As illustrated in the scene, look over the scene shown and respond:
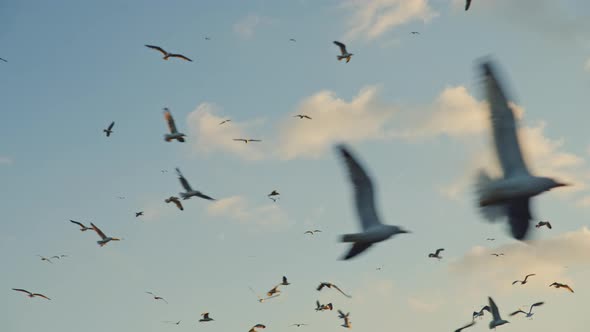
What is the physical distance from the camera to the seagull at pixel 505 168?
1744 cm

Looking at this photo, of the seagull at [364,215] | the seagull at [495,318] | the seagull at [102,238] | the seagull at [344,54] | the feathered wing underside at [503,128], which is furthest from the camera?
the seagull at [344,54]

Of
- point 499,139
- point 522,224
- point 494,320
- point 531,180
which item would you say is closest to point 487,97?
point 499,139

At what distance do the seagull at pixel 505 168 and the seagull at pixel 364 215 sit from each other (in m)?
3.46

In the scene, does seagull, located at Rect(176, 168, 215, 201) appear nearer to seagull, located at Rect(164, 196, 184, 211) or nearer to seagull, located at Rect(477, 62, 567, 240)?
seagull, located at Rect(164, 196, 184, 211)

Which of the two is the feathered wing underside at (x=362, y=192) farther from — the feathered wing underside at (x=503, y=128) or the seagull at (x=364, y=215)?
the feathered wing underside at (x=503, y=128)

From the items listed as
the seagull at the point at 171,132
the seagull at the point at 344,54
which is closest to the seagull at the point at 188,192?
the seagull at the point at 171,132

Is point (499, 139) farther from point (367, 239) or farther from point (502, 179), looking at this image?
point (367, 239)

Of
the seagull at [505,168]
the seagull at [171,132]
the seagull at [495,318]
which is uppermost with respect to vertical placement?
the seagull at [171,132]

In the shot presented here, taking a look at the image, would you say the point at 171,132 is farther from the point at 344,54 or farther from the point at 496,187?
the point at 496,187

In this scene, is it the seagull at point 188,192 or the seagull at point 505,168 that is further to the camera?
the seagull at point 188,192

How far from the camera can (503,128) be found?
701 inches

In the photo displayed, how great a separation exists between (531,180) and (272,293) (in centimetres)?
2532

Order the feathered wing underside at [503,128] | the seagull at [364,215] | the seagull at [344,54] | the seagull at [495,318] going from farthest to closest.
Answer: the seagull at [344,54], the seagull at [495,318], the seagull at [364,215], the feathered wing underside at [503,128]

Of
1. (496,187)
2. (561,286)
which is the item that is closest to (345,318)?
(561,286)
